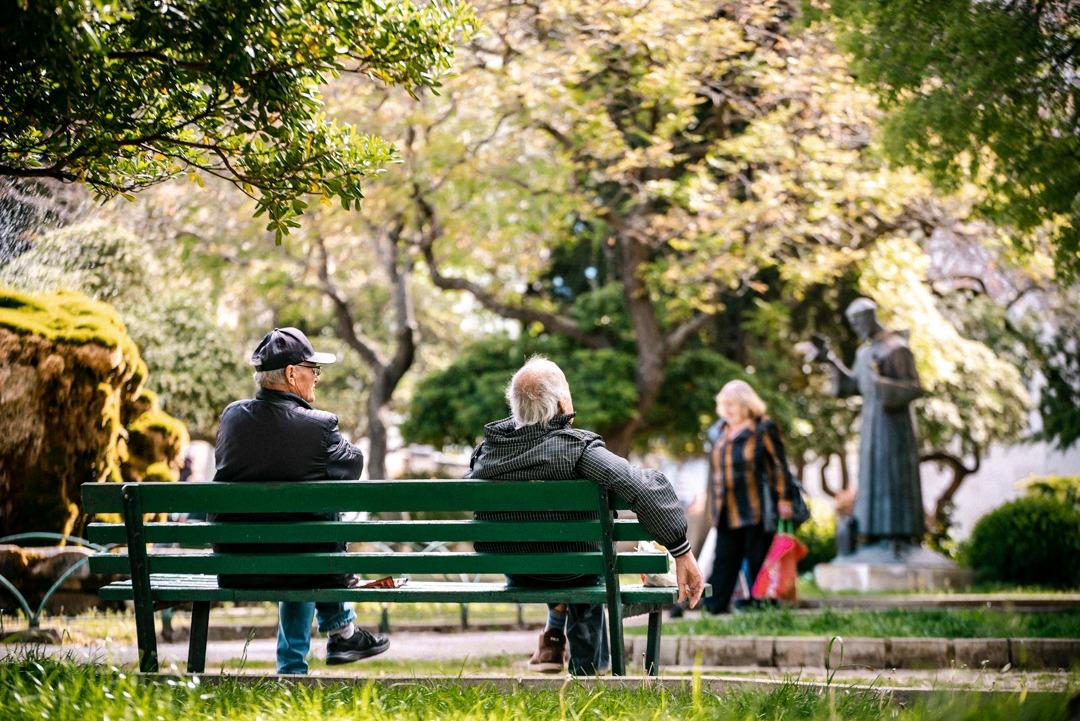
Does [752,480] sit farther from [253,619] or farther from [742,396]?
[253,619]

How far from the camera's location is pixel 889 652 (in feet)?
24.7

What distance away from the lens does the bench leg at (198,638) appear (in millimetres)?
5258

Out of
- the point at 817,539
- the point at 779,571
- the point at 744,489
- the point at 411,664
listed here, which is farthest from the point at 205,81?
Answer: the point at 817,539

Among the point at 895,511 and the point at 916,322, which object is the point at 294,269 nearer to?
the point at 916,322

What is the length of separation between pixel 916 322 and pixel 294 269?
38.1 feet

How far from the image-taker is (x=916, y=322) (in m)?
20.1

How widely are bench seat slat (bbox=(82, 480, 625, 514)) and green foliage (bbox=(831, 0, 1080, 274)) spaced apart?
4503 millimetres

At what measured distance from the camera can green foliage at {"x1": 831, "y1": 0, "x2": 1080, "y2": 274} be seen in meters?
7.45

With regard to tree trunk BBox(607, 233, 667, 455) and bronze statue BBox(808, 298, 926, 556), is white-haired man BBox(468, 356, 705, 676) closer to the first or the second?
bronze statue BBox(808, 298, 926, 556)

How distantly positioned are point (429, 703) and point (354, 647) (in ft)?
4.90

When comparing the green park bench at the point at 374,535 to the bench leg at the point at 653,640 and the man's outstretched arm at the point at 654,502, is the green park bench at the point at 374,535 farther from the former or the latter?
the bench leg at the point at 653,640

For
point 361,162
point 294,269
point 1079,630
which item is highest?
point 294,269

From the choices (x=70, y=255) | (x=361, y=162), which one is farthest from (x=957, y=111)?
(x=70, y=255)

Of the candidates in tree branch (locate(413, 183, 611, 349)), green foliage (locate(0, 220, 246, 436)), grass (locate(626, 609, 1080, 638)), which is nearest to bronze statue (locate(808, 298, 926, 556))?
grass (locate(626, 609, 1080, 638))
